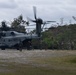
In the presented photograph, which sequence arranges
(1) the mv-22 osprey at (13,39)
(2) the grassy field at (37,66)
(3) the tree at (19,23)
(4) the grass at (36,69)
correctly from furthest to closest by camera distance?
(3) the tree at (19,23) < (1) the mv-22 osprey at (13,39) < (2) the grassy field at (37,66) < (4) the grass at (36,69)

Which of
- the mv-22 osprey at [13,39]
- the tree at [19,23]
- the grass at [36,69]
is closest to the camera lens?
the grass at [36,69]

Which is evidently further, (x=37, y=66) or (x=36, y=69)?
(x=37, y=66)

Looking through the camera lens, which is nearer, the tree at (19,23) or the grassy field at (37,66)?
the grassy field at (37,66)

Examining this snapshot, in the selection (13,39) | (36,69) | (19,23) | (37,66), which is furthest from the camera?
(19,23)

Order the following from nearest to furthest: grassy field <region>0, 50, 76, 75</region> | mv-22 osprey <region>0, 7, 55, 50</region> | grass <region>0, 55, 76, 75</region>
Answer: grass <region>0, 55, 76, 75</region>
grassy field <region>0, 50, 76, 75</region>
mv-22 osprey <region>0, 7, 55, 50</region>

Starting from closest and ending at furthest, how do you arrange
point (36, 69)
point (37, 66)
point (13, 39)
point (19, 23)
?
point (36, 69), point (37, 66), point (13, 39), point (19, 23)

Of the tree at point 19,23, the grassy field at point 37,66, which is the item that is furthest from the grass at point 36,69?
the tree at point 19,23

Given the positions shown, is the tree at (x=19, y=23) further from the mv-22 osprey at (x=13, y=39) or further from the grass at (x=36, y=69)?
the grass at (x=36, y=69)

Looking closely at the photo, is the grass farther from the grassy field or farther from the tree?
the tree

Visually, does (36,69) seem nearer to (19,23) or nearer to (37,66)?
(37,66)

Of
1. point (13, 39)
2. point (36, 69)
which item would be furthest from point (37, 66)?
point (13, 39)

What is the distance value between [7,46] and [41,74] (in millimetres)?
51494

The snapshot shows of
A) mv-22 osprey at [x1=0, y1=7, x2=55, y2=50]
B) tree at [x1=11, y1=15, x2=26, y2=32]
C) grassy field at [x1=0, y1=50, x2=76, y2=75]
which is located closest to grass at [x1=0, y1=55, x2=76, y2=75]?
grassy field at [x1=0, y1=50, x2=76, y2=75]

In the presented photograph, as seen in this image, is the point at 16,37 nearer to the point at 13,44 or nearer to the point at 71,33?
the point at 13,44
